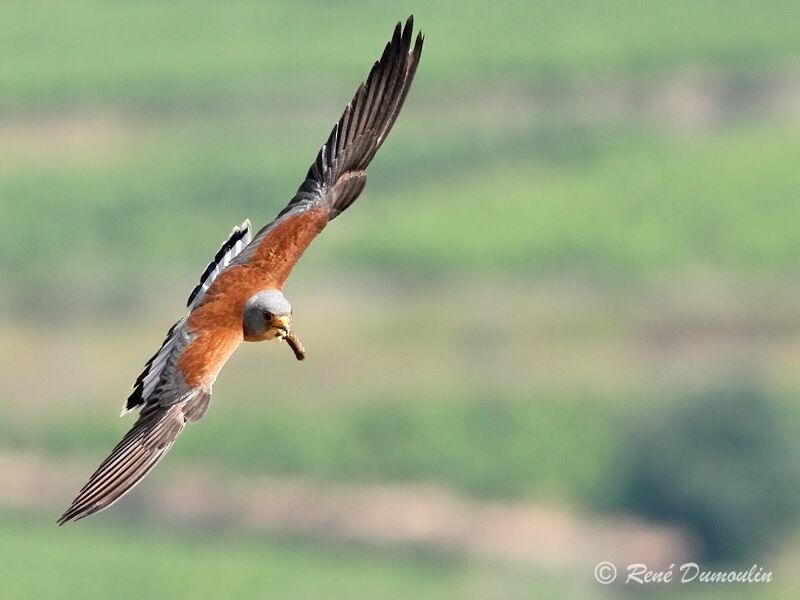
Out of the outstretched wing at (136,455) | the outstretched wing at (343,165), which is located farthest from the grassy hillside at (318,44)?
the outstretched wing at (136,455)

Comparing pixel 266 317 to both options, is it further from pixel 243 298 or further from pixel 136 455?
pixel 136 455

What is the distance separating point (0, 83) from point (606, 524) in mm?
30954

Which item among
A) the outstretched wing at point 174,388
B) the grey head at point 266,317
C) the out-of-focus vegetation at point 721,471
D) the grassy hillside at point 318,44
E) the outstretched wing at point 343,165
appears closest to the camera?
the outstretched wing at point 174,388

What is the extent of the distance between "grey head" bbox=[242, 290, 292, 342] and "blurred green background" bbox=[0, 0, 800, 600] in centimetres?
3584

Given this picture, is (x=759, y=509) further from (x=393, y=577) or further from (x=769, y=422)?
(x=393, y=577)

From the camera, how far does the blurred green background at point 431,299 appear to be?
54000 millimetres

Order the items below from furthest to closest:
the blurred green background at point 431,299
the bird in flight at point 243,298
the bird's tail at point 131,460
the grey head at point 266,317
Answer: the blurred green background at point 431,299, the grey head at point 266,317, the bird in flight at point 243,298, the bird's tail at point 131,460

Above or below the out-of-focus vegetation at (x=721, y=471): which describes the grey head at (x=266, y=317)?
below

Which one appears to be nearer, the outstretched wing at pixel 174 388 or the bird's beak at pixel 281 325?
the outstretched wing at pixel 174 388

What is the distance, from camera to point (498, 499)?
55312mm

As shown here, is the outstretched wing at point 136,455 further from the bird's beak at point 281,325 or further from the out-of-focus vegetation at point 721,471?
the out-of-focus vegetation at point 721,471

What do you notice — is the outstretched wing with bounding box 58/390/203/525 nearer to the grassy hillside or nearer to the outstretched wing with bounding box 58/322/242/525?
the outstretched wing with bounding box 58/322/242/525

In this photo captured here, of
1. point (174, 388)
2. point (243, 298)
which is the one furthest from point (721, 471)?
point (174, 388)

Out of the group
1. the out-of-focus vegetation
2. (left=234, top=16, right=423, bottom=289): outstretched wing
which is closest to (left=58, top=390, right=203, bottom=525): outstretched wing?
(left=234, top=16, right=423, bottom=289): outstretched wing
